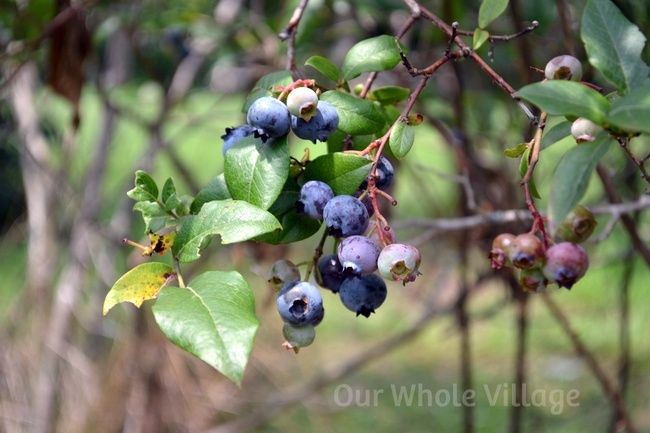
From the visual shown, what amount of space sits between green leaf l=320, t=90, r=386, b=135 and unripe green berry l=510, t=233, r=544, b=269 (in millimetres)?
202

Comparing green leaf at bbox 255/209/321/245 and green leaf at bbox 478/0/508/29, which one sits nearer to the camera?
green leaf at bbox 255/209/321/245

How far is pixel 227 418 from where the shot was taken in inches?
109

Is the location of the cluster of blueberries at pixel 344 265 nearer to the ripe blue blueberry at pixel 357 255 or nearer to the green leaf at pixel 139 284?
the ripe blue blueberry at pixel 357 255

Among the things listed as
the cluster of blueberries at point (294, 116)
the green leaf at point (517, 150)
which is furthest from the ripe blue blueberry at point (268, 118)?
the green leaf at point (517, 150)

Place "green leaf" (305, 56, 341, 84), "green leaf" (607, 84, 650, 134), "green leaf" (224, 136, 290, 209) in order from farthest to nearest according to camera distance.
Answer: "green leaf" (305, 56, 341, 84) → "green leaf" (224, 136, 290, 209) → "green leaf" (607, 84, 650, 134)

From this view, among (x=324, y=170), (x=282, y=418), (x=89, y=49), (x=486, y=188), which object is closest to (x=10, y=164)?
(x=282, y=418)

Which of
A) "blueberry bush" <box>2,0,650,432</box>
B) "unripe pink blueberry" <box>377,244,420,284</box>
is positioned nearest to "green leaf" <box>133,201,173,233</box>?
"blueberry bush" <box>2,0,650,432</box>

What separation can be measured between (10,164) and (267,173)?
4.51 m

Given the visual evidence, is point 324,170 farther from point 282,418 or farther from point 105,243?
point 282,418

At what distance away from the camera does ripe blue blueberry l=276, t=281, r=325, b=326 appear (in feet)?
2.15

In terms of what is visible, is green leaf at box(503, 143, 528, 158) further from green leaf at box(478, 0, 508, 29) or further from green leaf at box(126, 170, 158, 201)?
green leaf at box(126, 170, 158, 201)

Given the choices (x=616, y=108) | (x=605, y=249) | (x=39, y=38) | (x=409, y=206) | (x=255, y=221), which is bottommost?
(x=409, y=206)

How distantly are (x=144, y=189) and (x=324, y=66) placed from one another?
0.24 m

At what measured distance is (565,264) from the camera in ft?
1.92
